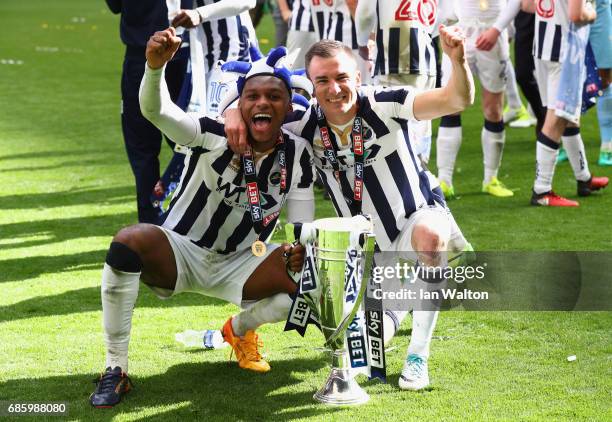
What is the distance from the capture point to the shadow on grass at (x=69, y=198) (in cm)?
718

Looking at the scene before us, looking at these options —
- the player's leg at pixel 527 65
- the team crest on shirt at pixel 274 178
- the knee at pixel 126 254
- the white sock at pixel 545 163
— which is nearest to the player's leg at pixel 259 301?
the team crest on shirt at pixel 274 178

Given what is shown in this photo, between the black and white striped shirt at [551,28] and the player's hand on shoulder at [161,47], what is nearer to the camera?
the player's hand on shoulder at [161,47]

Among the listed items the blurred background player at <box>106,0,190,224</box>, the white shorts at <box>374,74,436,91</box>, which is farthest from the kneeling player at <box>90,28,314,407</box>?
the white shorts at <box>374,74,436,91</box>

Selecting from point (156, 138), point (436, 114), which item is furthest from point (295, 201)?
point (156, 138)

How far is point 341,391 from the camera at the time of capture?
146 inches

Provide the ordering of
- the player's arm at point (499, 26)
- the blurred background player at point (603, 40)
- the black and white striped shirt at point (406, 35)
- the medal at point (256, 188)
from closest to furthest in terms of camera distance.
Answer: the medal at point (256, 188)
the black and white striped shirt at point (406, 35)
the blurred background player at point (603, 40)
the player's arm at point (499, 26)

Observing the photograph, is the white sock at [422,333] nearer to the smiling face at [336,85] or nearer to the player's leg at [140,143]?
the smiling face at [336,85]

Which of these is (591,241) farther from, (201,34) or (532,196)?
(201,34)

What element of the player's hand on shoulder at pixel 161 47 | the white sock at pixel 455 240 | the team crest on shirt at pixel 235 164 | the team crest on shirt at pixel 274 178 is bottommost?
the white sock at pixel 455 240

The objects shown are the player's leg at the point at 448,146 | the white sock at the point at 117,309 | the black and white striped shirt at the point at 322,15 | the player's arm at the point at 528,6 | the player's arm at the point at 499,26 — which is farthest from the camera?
the player's arm at the point at 528,6

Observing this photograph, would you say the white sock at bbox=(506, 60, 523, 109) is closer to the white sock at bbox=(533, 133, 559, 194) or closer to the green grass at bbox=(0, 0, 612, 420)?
the green grass at bbox=(0, 0, 612, 420)

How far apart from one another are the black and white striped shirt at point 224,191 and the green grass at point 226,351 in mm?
541

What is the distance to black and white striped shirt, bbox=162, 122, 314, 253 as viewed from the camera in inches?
156

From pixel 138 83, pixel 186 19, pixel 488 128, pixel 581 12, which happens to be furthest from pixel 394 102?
pixel 488 128
